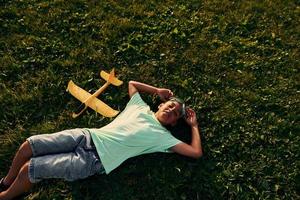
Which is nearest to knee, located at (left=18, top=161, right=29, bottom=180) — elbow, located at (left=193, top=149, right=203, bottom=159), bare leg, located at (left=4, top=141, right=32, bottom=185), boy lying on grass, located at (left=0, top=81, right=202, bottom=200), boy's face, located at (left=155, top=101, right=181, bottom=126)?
boy lying on grass, located at (left=0, top=81, right=202, bottom=200)

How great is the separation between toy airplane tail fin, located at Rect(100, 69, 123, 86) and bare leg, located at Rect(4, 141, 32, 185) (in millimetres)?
1701

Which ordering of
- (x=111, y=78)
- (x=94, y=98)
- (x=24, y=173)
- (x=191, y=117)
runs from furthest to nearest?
(x=111, y=78)
(x=94, y=98)
(x=191, y=117)
(x=24, y=173)

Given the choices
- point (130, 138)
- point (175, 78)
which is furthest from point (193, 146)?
point (175, 78)

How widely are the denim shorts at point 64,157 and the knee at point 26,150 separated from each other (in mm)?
41

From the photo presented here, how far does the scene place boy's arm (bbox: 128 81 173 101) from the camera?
6211 millimetres

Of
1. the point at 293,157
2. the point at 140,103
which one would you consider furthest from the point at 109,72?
the point at 293,157

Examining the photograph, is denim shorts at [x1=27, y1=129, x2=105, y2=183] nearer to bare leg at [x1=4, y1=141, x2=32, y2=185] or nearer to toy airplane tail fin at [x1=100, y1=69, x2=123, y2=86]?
bare leg at [x1=4, y1=141, x2=32, y2=185]

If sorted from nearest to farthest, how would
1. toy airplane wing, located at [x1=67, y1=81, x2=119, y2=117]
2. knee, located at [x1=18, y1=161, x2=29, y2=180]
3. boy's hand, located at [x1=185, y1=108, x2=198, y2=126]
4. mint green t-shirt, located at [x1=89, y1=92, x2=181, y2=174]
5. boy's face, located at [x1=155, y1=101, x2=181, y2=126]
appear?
1. knee, located at [x1=18, y1=161, x2=29, y2=180]
2. mint green t-shirt, located at [x1=89, y1=92, x2=181, y2=174]
3. boy's face, located at [x1=155, y1=101, x2=181, y2=126]
4. boy's hand, located at [x1=185, y1=108, x2=198, y2=126]
5. toy airplane wing, located at [x1=67, y1=81, x2=119, y2=117]

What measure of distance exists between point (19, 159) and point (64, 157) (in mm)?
513

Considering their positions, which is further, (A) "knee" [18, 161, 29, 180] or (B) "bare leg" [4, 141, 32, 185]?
(B) "bare leg" [4, 141, 32, 185]

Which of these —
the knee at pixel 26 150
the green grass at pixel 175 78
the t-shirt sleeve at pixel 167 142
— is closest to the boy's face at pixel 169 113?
the t-shirt sleeve at pixel 167 142

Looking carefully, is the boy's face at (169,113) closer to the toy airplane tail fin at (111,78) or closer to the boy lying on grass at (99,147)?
the boy lying on grass at (99,147)

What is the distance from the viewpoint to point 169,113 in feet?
18.9

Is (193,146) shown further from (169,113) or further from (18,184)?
(18,184)
